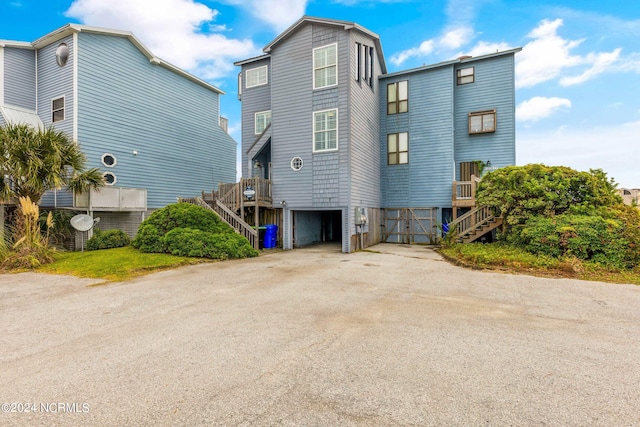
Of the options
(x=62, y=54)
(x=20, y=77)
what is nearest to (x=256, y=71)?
(x=62, y=54)

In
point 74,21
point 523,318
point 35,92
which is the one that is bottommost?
point 523,318

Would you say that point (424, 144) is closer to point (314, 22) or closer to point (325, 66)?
point (325, 66)

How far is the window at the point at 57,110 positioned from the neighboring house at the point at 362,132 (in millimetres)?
8597

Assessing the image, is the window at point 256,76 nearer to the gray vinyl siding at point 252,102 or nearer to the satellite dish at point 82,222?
the gray vinyl siding at point 252,102

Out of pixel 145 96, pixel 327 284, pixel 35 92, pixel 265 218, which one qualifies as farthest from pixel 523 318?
pixel 35 92

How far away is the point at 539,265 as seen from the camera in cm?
888

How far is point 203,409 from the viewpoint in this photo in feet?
8.51

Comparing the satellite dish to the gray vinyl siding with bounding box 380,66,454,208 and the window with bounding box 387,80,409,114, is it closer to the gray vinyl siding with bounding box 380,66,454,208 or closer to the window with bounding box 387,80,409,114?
the gray vinyl siding with bounding box 380,66,454,208

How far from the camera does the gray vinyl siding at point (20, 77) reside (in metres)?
14.5

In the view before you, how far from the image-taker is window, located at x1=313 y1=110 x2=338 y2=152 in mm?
13594

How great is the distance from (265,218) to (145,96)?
961 cm

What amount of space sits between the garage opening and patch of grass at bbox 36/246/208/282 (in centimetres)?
577

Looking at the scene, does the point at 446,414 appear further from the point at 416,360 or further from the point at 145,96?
the point at 145,96

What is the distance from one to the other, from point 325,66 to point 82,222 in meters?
12.4
